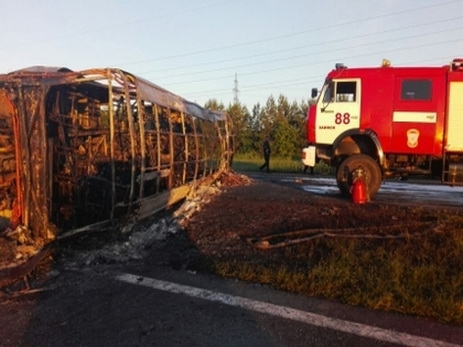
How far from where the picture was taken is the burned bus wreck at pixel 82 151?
6.19 m

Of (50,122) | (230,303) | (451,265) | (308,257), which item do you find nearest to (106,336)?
(230,303)

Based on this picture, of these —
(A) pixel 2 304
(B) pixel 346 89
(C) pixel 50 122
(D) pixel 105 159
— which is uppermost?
(B) pixel 346 89

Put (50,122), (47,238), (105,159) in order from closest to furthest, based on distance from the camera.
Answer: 1. (47,238)
2. (50,122)
3. (105,159)

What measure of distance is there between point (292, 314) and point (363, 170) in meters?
6.98

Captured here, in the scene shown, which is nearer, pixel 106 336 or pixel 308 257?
pixel 106 336

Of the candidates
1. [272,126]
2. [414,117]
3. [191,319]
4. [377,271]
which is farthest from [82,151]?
[272,126]

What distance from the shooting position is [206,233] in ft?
23.1

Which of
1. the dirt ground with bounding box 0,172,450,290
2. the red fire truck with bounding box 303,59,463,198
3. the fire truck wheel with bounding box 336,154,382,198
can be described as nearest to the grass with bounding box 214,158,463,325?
the dirt ground with bounding box 0,172,450,290

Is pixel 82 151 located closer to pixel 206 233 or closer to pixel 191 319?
pixel 206 233

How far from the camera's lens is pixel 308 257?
5.61m

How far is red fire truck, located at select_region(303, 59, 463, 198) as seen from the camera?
32.6 ft

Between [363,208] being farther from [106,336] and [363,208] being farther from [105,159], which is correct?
[106,336]

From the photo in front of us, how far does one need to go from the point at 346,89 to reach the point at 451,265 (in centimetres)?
639

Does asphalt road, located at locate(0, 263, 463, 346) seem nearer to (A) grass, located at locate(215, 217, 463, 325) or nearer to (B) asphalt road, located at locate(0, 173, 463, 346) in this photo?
(B) asphalt road, located at locate(0, 173, 463, 346)
